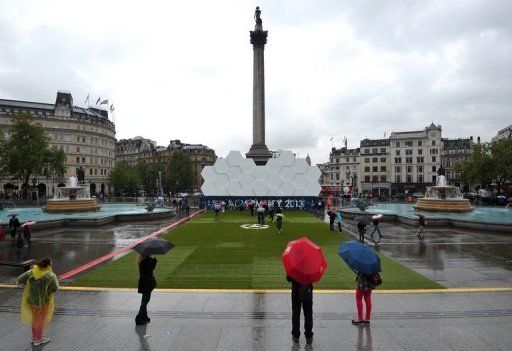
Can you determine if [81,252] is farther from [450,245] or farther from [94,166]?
[94,166]

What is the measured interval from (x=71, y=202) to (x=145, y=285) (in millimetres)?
35091

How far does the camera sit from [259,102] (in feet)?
169

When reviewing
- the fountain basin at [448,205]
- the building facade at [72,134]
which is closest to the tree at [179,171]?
the building facade at [72,134]

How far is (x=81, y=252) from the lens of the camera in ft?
56.3

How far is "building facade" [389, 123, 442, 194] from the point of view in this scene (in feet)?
317

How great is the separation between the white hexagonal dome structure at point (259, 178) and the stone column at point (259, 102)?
2.62 meters

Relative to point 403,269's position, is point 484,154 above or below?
above

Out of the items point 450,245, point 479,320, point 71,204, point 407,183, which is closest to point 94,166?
point 71,204

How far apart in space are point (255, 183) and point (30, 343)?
4211 centimetres

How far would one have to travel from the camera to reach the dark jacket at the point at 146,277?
8.08 metres

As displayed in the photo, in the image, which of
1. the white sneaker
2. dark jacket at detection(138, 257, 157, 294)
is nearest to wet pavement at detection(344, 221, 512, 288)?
dark jacket at detection(138, 257, 157, 294)

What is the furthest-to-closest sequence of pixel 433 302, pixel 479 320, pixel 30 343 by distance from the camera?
pixel 433 302 → pixel 479 320 → pixel 30 343

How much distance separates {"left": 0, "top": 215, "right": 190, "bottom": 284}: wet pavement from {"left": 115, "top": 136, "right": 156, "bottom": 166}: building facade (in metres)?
120

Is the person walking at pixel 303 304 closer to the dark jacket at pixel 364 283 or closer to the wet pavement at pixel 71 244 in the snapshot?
the dark jacket at pixel 364 283
